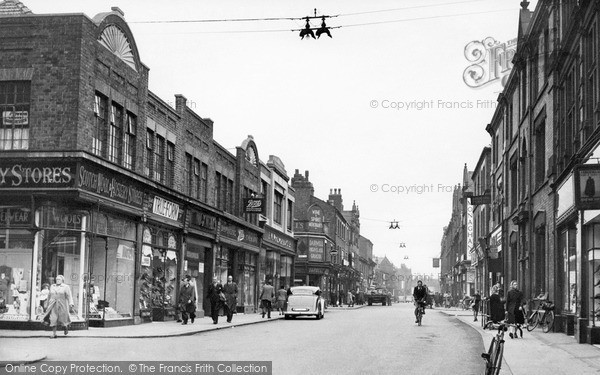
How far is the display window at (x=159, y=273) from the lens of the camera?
27.7 meters

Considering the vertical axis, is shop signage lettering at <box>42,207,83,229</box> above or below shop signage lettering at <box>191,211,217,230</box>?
below

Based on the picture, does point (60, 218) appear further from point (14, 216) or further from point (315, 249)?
point (315, 249)

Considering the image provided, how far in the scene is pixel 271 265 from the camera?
161 ft

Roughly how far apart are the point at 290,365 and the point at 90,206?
11.4m

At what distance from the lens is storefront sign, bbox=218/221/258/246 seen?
37844 millimetres

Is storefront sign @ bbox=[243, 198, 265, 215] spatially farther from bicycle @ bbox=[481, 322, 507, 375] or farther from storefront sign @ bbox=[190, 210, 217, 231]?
bicycle @ bbox=[481, 322, 507, 375]

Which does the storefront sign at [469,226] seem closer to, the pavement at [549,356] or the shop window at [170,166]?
the shop window at [170,166]

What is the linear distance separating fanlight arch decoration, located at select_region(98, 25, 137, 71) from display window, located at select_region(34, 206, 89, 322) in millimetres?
5640

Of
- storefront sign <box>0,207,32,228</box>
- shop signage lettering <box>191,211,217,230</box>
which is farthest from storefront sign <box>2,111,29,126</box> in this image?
shop signage lettering <box>191,211,217,230</box>

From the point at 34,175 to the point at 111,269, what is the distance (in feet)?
14.0

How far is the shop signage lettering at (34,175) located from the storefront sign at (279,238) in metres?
25.6

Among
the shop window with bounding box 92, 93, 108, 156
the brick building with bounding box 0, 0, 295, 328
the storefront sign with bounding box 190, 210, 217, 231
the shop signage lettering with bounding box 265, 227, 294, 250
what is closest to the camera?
the brick building with bounding box 0, 0, 295, 328

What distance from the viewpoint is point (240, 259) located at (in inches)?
1646

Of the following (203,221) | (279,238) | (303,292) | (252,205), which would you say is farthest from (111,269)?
(279,238)
